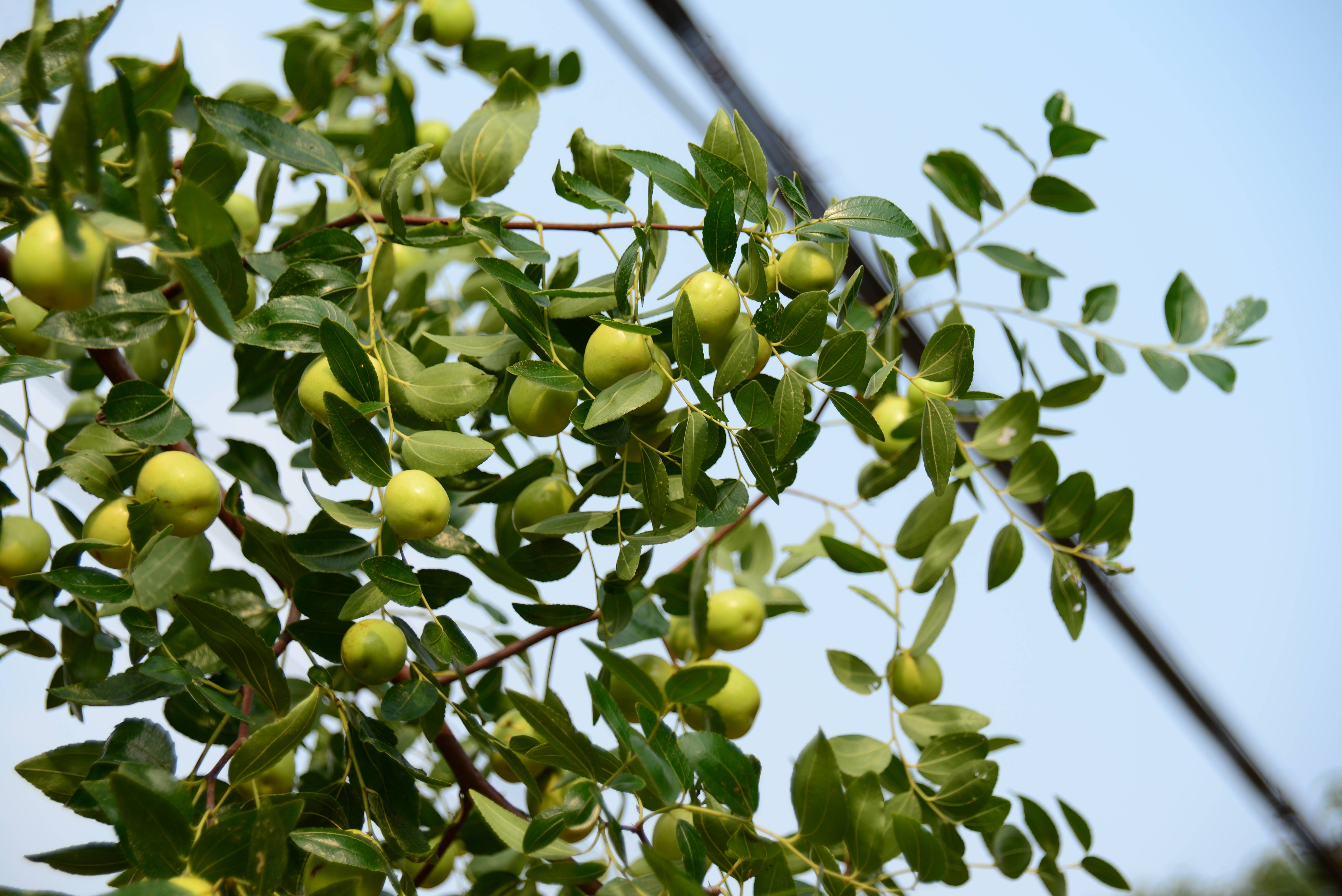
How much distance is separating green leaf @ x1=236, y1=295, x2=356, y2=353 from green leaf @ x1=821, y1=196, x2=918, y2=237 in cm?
24

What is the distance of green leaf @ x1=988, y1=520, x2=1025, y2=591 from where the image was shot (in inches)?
26.3

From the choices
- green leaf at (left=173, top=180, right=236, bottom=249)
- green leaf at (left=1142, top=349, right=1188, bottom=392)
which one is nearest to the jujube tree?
green leaf at (left=173, top=180, right=236, bottom=249)

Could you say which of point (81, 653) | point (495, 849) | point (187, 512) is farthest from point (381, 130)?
point (495, 849)

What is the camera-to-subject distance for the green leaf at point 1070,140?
65 centimetres

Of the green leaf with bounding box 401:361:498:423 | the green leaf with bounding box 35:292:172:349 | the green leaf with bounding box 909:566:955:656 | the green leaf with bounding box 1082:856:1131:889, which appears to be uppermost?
the green leaf with bounding box 35:292:172:349

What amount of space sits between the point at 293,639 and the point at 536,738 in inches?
6.2

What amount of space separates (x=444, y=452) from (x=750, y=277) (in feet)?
0.56

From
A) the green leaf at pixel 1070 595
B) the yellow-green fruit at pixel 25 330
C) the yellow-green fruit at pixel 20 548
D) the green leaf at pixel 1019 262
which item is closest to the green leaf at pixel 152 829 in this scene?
Result: the yellow-green fruit at pixel 20 548

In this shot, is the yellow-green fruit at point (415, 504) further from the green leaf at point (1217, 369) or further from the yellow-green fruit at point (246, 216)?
the green leaf at point (1217, 369)

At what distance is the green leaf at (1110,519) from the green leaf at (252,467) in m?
0.58

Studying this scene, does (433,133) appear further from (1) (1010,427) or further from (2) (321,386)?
(1) (1010,427)

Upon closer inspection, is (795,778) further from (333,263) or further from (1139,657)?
(1139,657)

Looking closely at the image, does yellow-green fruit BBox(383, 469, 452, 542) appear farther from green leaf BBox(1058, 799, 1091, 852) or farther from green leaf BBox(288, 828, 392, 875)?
green leaf BBox(1058, 799, 1091, 852)

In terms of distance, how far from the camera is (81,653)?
563 millimetres
